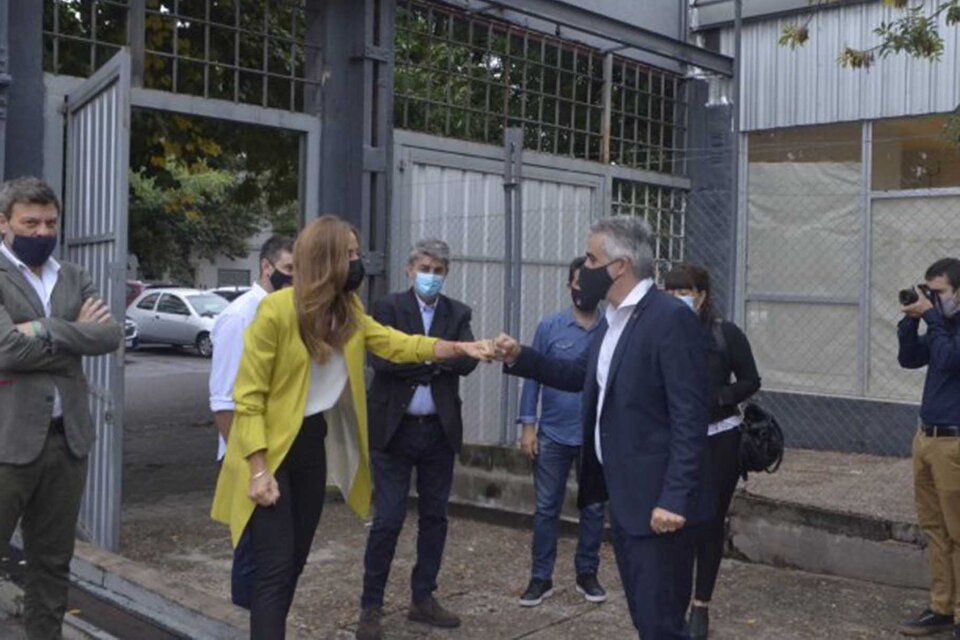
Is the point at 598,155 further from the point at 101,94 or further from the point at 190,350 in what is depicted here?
the point at 190,350

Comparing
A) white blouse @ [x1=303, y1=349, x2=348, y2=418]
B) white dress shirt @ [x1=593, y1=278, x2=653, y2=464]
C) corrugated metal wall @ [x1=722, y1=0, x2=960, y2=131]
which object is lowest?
white blouse @ [x1=303, y1=349, x2=348, y2=418]

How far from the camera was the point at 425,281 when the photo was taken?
580 cm

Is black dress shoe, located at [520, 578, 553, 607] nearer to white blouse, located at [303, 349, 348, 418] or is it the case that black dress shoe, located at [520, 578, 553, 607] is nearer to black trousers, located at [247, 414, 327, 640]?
black trousers, located at [247, 414, 327, 640]

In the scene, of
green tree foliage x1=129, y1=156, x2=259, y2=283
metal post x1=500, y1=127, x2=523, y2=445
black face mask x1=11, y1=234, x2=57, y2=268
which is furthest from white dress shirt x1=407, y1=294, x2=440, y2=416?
green tree foliage x1=129, y1=156, x2=259, y2=283

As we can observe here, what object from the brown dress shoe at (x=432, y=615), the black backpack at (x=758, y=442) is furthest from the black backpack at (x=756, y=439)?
the brown dress shoe at (x=432, y=615)

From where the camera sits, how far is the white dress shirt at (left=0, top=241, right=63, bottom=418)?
15.5 feet

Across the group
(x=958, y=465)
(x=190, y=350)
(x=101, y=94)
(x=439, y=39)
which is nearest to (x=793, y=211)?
(x=439, y=39)

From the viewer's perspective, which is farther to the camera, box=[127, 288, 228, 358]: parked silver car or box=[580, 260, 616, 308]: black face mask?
box=[127, 288, 228, 358]: parked silver car

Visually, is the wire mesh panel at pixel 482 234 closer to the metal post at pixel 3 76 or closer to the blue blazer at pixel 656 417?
the metal post at pixel 3 76

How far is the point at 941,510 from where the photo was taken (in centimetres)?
566

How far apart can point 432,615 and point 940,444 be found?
8.69 feet

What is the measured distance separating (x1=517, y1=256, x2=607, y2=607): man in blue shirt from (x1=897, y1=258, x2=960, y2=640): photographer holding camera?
1632 millimetres

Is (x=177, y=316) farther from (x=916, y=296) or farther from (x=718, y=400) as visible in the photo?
(x=916, y=296)

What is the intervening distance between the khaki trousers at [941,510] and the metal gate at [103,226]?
14.1 feet
